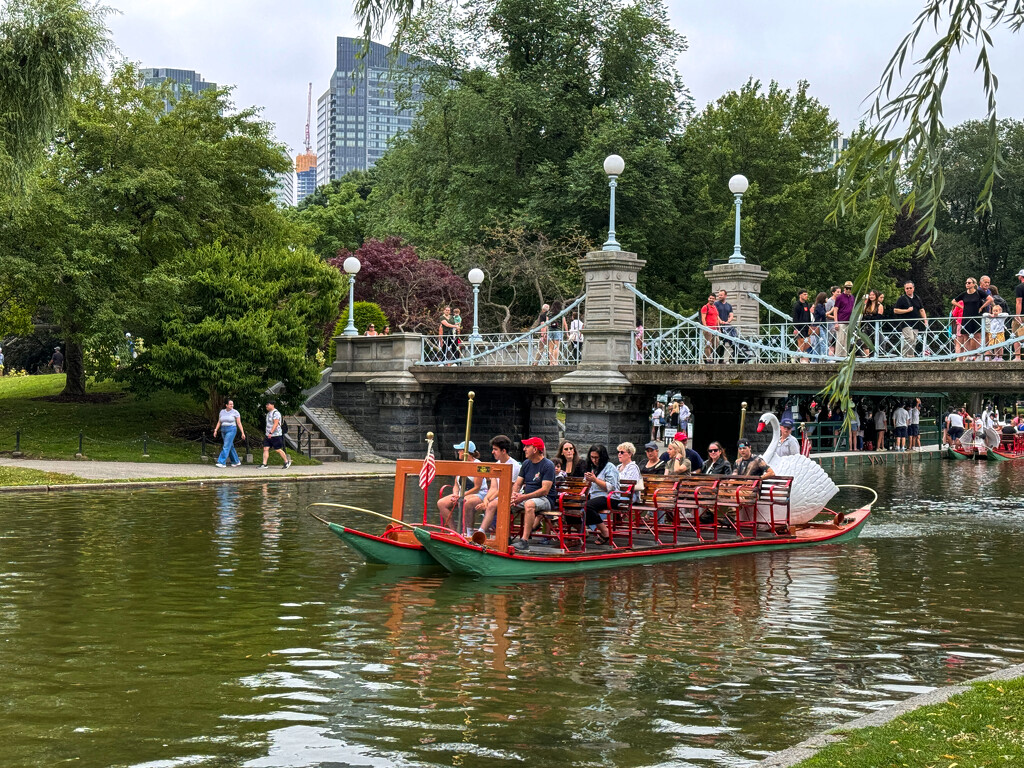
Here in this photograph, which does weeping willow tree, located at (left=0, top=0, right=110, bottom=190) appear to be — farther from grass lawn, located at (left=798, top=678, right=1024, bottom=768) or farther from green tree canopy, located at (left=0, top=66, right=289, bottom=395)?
grass lawn, located at (left=798, top=678, right=1024, bottom=768)

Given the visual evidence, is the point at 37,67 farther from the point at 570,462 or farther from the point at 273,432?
the point at 570,462

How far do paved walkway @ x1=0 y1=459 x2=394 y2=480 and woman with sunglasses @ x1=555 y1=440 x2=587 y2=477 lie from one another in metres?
11.9

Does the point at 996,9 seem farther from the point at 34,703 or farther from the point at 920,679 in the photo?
the point at 34,703

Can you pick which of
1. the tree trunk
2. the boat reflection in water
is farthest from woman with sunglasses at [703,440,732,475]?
the tree trunk

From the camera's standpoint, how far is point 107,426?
34.2 m

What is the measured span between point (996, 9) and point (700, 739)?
4.74 m

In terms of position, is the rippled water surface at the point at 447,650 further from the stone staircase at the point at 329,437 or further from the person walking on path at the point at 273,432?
the stone staircase at the point at 329,437

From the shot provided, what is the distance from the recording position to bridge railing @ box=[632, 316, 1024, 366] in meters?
22.0

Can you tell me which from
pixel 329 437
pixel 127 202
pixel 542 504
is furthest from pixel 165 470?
pixel 542 504

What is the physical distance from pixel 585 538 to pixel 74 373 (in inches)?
1057

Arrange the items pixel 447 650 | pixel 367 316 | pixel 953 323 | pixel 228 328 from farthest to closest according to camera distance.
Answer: pixel 367 316 < pixel 228 328 < pixel 953 323 < pixel 447 650

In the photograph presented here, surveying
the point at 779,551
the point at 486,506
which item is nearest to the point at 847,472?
the point at 779,551

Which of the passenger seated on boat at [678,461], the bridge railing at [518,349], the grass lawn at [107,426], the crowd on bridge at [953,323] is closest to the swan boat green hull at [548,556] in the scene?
the passenger seated on boat at [678,461]

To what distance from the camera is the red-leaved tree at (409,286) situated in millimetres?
46531
